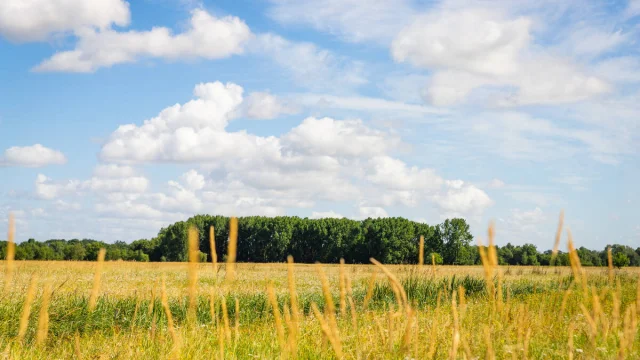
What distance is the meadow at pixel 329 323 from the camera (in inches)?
→ 103

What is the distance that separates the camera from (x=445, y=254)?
99250mm

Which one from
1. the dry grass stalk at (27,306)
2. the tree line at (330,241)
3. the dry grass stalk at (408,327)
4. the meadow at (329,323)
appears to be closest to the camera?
the dry grass stalk at (27,306)

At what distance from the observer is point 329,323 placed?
249 cm

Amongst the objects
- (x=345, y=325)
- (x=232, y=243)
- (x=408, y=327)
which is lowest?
(x=345, y=325)

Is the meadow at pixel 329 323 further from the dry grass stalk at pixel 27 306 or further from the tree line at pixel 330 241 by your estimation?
the tree line at pixel 330 241

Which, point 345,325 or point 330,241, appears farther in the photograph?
point 330,241

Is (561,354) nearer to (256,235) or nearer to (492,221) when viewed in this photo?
(492,221)

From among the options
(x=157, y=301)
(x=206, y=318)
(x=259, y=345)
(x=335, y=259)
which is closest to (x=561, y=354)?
(x=259, y=345)

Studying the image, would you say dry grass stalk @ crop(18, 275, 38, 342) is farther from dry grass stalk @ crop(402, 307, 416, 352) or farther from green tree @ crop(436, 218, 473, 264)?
green tree @ crop(436, 218, 473, 264)

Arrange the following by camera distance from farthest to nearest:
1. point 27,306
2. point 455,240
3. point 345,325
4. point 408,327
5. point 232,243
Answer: point 455,240
point 345,325
point 408,327
point 232,243
point 27,306

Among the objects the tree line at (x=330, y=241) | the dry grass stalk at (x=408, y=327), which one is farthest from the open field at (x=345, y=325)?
the tree line at (x=330, y=241)

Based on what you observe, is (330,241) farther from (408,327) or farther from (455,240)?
(408,327)

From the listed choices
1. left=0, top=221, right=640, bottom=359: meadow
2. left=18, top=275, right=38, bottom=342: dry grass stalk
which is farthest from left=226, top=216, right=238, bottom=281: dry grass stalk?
left=18, top=275, right=38, bottom=342: dry grass stalk

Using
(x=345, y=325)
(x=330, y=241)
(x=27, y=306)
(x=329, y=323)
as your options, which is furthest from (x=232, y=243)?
(x=330, y=241)
